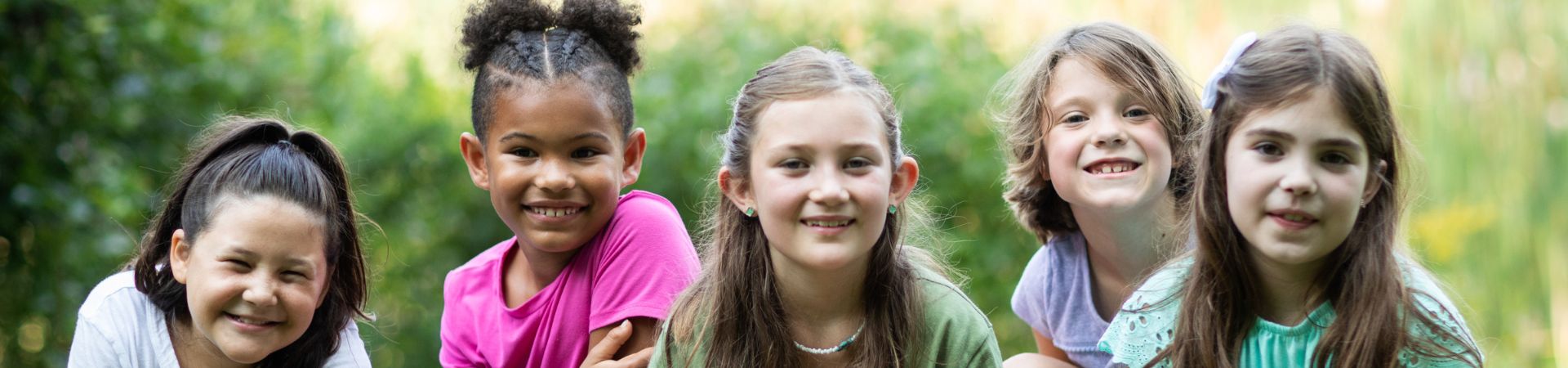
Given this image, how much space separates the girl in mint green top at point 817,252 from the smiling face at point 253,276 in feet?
2.56

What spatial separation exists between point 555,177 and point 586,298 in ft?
1.09

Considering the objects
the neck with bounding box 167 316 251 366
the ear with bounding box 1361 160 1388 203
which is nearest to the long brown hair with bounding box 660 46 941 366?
the ear with bounding box 1361 160 1388 203

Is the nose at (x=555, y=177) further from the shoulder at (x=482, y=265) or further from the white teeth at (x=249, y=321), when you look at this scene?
the white teeth at (x=249, y=321)

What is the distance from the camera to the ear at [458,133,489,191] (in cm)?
333

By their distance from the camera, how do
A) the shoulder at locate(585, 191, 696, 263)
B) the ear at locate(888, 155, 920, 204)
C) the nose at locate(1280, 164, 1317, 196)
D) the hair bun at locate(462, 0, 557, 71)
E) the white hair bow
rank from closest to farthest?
1. the nose at locate(1280, 164, 1317, 196)
2. the white hair bow
3. the ear at locate(888, 155, 920, 204)
4. the shoulder at locate(585, 191, 696, 263)
5. the hair bun at locate(462, 0, 557, 71)

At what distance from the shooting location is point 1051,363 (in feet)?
11.1

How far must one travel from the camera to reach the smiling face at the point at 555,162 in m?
3.10

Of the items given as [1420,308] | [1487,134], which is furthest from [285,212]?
[1487,134]

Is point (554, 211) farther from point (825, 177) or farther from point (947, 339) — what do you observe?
point (947, 339)

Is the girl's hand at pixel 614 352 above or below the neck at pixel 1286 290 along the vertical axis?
below

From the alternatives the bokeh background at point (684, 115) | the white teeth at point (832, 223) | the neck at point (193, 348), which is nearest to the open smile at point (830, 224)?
the white teeth at point (832, 223)

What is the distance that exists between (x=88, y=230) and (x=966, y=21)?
127 inches

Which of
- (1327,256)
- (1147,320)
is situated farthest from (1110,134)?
(1327,256)

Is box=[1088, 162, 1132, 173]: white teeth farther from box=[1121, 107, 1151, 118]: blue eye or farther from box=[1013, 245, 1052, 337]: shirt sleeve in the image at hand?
box=[1013, 245, 1052, 337]: shirt sleeve
